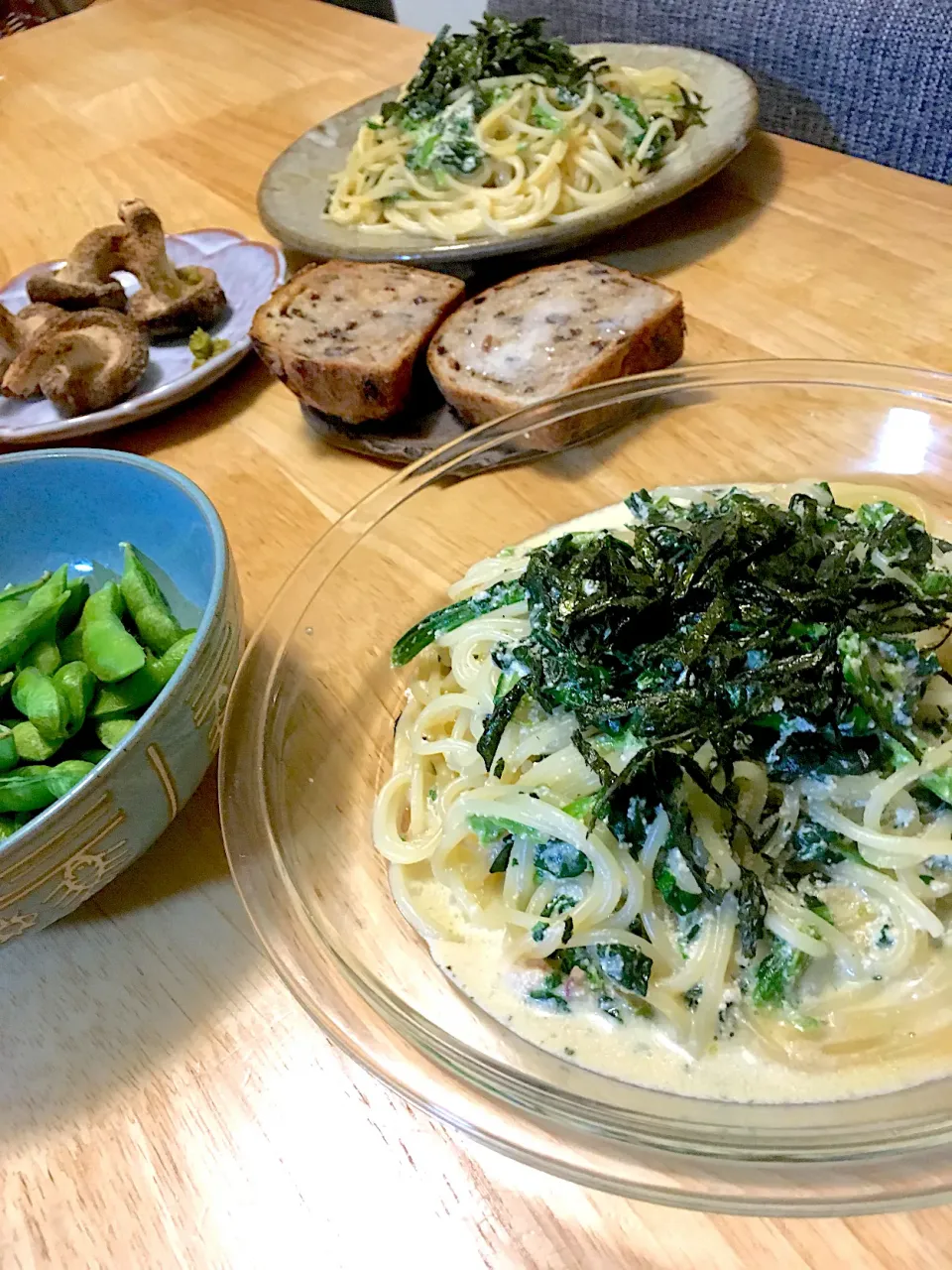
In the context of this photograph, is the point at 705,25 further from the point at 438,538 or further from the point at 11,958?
the point at 11,958

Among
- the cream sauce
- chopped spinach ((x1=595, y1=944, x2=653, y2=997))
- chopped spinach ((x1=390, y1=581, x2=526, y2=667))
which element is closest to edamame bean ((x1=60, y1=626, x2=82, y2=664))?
chopped spinach ((x1=390, y1=581, x2=526, y2=667))

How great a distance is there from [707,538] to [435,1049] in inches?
26.2

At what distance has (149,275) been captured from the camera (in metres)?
2.28

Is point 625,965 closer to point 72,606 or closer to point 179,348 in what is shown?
point 72,606

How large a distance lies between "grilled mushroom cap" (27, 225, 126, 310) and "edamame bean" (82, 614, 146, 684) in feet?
4.19

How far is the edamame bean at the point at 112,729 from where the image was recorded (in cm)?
124

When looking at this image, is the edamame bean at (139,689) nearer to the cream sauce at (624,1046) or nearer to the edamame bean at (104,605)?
the edamame bean at (104,605)

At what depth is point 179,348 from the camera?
2.28m

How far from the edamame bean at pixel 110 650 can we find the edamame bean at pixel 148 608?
28 mm

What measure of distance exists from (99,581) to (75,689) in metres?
0.40

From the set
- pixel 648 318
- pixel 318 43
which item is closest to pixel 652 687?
pixel 648 318

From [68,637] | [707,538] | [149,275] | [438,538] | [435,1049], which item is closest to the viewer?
[435,1049]

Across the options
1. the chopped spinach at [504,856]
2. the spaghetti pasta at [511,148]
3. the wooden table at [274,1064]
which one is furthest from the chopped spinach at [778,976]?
the spaghetti pasta at [511,148]

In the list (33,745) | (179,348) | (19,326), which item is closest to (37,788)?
(33,745)
